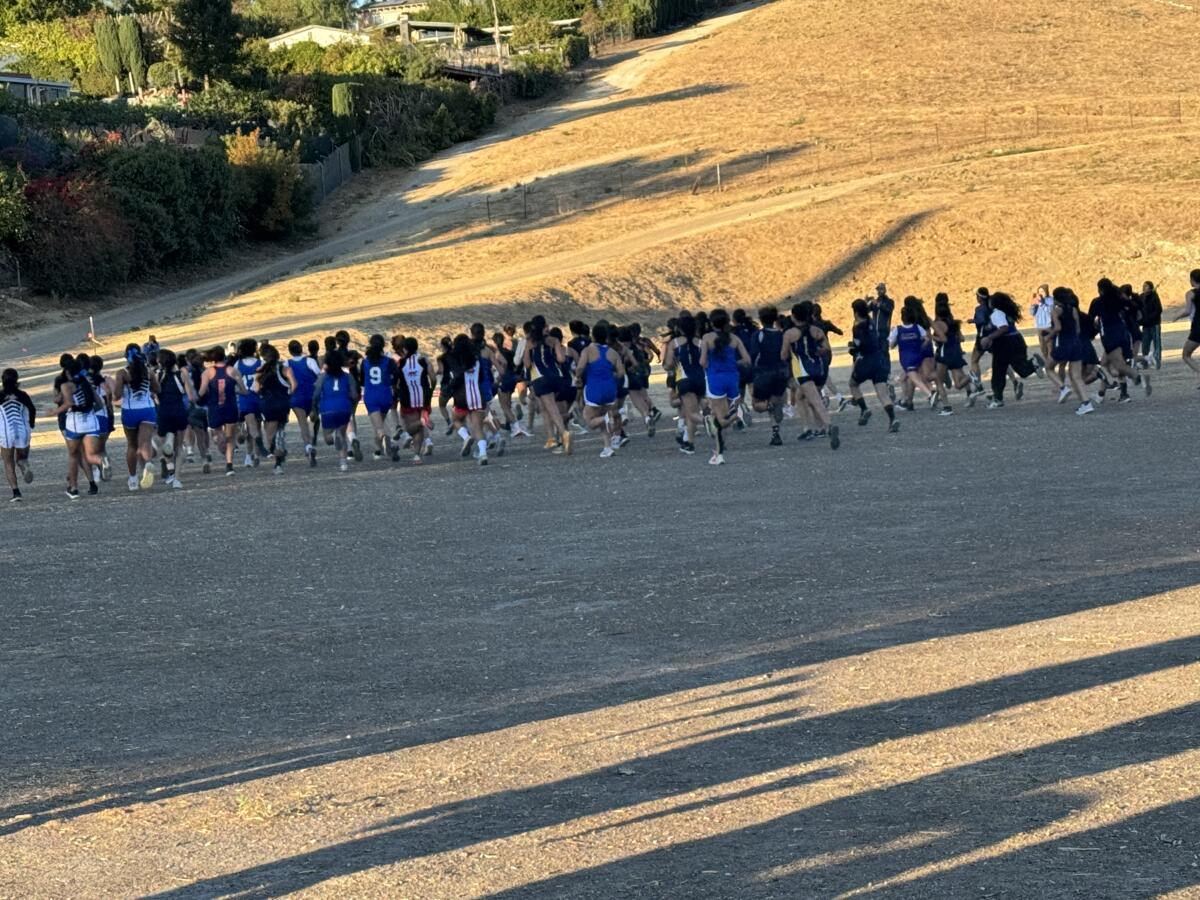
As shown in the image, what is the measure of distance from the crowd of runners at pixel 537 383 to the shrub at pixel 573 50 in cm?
7054

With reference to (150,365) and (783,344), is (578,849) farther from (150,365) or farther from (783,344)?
(150,365)

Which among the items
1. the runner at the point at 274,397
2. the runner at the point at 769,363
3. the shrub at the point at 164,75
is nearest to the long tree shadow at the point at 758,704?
the runner at the point at 769,363

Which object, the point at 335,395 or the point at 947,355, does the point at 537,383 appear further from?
the point at 947,355

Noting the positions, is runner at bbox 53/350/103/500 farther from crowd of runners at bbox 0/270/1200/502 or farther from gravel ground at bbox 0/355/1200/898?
gravel ground at bbox 0/355/1200/898

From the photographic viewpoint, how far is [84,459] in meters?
20.3

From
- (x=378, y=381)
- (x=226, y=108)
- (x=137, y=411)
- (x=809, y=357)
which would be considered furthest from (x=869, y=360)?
(x=226, y=108)

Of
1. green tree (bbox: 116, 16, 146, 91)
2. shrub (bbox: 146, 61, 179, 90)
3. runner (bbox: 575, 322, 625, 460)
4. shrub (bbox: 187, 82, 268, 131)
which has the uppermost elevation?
green tree (bbox: 116, 16, 146, 91)

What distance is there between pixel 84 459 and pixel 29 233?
3309 centimetres

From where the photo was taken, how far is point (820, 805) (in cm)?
744

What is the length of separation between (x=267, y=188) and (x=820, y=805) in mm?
55892

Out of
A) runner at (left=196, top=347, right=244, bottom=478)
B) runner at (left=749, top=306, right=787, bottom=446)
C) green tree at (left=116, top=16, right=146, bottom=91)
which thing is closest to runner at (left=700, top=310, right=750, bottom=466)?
runner at (left=749, top=306, right=787, bottom=446)

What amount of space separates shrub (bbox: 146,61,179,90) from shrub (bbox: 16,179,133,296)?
2681 cm

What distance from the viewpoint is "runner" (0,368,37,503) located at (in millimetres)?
19453

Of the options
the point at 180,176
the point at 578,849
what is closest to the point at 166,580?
the point at 578,849
